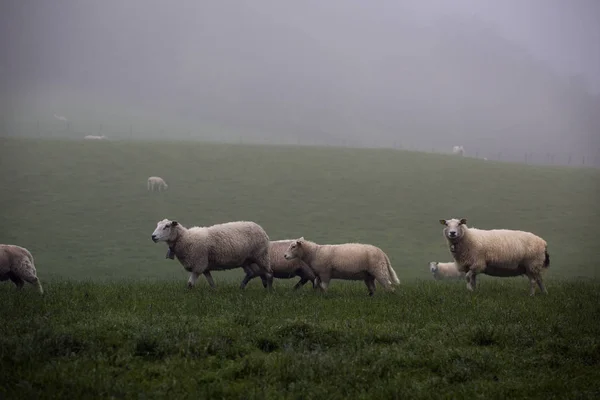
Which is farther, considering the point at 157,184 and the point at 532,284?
the point at 157,184

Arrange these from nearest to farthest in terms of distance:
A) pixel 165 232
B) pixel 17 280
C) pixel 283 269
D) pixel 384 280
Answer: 1. pixel 17 280
2. pixel 384 280
3. pixel 165 232
4. pixel 283 269

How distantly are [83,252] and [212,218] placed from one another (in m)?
11.3

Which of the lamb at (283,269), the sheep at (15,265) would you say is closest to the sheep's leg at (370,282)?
the lamb at (283,269)

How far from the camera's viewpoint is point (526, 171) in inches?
2923

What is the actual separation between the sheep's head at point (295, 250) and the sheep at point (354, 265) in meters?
0.57

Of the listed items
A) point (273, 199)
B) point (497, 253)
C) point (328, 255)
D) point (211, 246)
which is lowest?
point (273, 199)

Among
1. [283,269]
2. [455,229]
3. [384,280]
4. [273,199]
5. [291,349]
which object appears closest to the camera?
[291,349]

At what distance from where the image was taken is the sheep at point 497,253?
698 inches

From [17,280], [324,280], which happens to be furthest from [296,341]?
[17,280]

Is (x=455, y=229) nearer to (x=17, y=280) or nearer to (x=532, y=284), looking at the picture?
(x=532, y=284)

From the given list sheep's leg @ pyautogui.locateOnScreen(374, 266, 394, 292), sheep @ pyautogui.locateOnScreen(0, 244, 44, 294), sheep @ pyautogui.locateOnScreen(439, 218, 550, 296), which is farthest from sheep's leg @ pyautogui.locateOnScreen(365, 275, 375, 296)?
sheep @ pyautogui.locateOnScreen(0, 244, 44, 294)

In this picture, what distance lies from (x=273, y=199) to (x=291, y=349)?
5051cm

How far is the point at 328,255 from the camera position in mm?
16938

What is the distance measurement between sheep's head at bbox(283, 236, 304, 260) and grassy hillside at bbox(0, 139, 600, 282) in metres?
22.8
